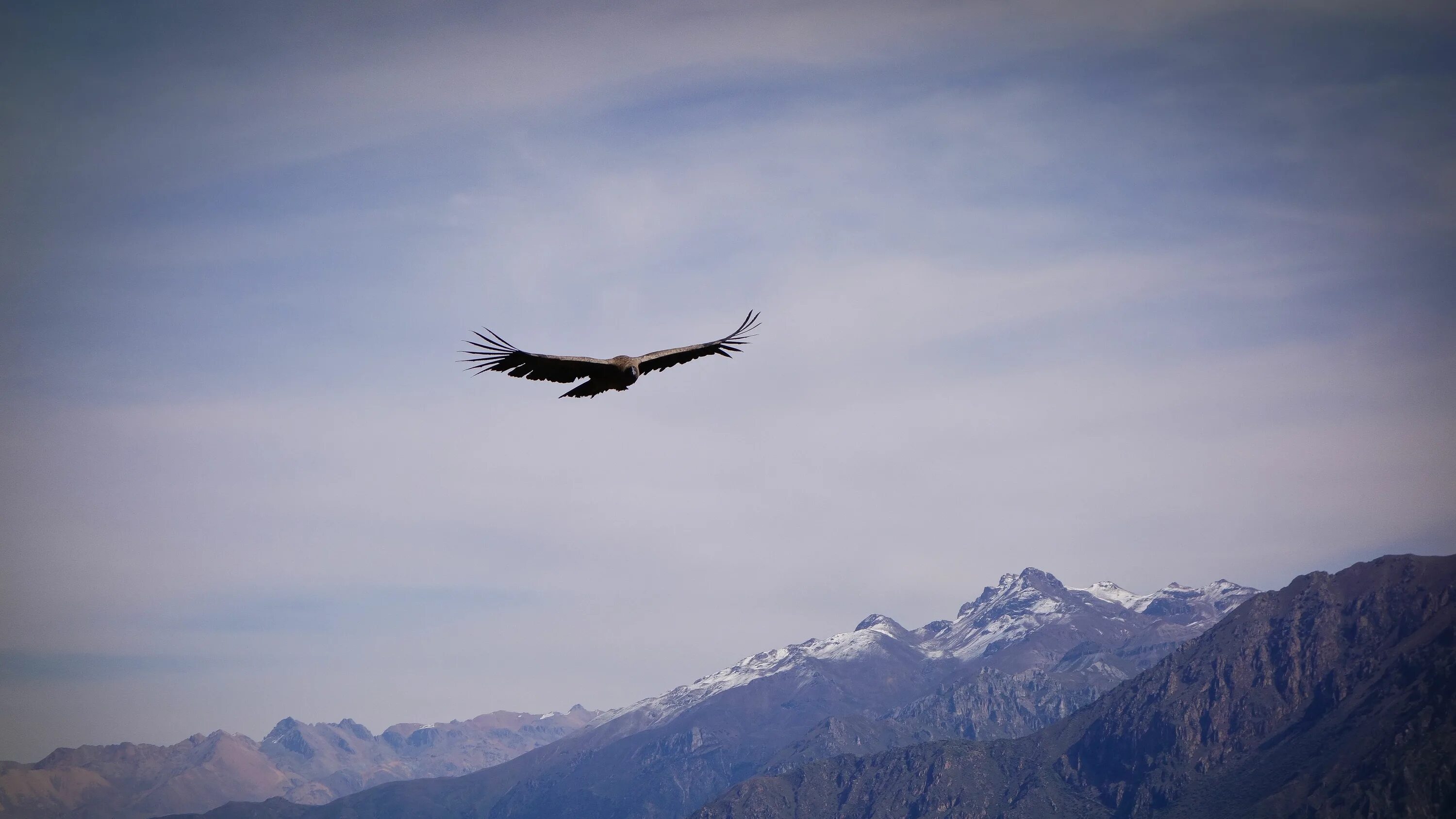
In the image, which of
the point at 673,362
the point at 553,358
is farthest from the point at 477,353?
the point at 673,362

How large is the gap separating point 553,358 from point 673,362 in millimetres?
9010

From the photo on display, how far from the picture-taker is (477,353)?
6625cm

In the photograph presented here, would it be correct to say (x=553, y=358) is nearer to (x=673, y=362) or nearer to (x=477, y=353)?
(x=477, y=353)

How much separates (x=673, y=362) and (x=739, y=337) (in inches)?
186

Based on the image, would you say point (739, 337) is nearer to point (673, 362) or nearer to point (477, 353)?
point (673, 362)

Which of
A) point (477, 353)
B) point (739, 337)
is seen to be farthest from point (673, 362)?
point (477, 353)

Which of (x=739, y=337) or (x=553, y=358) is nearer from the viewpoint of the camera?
(x=553, y=358)

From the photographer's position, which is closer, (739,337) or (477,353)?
(477,353)

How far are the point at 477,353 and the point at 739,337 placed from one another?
14118 mm

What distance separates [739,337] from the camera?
232ft

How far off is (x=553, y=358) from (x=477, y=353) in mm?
3837

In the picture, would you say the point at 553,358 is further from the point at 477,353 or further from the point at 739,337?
the point at 739,337

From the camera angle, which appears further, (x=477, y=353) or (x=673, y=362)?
(x=673, y=362)
